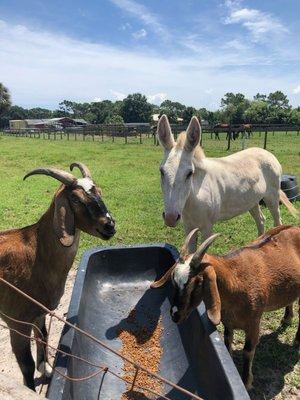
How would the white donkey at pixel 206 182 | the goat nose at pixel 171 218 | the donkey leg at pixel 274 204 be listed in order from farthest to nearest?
1. the donkey leg at pixel 274 204
2. the white donkey at pixel 206 182
3. the goat nose at pixel 171 218

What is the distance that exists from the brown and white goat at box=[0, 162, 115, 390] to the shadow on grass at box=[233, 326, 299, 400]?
6.52 feet

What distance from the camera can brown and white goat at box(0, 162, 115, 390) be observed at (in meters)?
3.25

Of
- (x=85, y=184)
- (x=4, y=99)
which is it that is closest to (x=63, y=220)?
(x=85, y=184)

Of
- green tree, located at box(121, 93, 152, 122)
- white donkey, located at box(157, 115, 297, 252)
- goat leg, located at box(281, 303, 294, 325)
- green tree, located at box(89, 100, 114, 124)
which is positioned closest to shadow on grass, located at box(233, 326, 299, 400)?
goat leg, located at box(281, 303, 294, 325)

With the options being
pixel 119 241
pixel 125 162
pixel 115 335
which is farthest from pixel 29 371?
pixel 125 162

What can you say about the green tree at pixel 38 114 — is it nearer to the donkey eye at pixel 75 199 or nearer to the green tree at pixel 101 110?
the green tree at pixel 101 110

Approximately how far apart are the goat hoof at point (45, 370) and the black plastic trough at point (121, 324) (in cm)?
46

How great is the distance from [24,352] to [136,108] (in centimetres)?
9178

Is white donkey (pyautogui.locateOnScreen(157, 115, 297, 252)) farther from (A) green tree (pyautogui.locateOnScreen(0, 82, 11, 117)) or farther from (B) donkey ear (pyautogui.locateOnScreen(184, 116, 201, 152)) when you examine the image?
(A) green tree (pyautogui.locateOnScreen(0, 82, 11, 117))

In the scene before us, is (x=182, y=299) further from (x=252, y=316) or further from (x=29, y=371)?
(x=29, y=371)

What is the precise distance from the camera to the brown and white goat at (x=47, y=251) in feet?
10.7

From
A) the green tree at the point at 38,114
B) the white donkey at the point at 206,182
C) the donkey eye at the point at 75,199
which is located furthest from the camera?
the green tree at the point at 38,114

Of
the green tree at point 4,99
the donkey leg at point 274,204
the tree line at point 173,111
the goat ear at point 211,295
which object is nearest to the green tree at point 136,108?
the tree line at point 173,111

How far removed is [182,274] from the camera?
9.50ft
